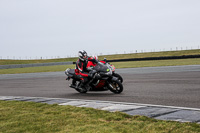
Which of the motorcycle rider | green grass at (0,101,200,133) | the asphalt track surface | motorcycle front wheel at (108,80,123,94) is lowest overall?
the asphalt track surface

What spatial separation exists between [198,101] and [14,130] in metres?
4.78

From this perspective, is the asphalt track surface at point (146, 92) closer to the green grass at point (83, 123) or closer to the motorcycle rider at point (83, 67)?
the motorcycle rider at point (83, 67)

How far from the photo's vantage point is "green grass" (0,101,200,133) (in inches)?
174

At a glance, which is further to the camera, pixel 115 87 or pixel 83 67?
pixel 83 67

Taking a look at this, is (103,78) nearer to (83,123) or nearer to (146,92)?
(146,92)

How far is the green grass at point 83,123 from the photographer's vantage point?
4430 millimetres

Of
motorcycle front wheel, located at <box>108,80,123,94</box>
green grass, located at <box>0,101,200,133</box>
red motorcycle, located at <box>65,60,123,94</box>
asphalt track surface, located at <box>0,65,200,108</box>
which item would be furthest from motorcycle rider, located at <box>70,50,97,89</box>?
green grass, located at <box>0,101,200,133</box>

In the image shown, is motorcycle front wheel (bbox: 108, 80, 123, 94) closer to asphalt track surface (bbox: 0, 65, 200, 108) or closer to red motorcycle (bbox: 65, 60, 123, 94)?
red motorcycle (bbox: 65, 60, 123, 94)

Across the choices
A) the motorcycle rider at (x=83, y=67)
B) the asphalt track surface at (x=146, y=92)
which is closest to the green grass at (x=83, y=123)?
the asphalt track surface at (x=146, y=92)

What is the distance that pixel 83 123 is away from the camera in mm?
5105

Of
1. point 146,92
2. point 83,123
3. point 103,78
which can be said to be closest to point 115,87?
point 103,78

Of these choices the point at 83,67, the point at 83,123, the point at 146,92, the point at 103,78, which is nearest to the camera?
the point at 83,123

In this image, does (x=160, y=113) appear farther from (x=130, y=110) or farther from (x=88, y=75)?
(x=88, y=75)

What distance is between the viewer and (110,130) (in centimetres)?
446
